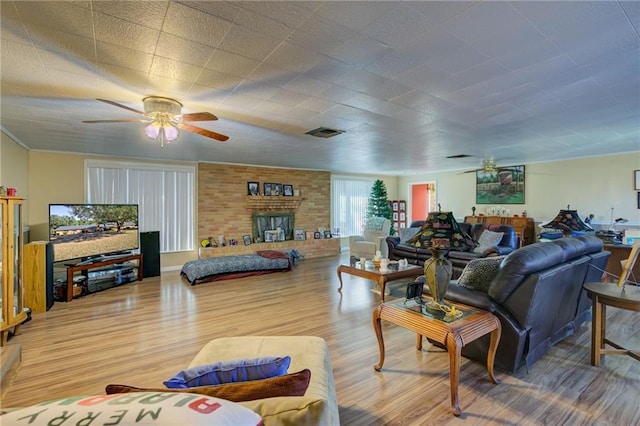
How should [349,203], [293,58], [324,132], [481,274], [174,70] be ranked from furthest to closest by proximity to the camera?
1. [349,203]
2. [324,132]
3. [481,274]
4. [174,70]
5. [293,58]

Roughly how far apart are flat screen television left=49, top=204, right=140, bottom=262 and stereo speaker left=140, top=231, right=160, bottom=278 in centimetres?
22

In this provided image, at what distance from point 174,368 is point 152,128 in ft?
7.07

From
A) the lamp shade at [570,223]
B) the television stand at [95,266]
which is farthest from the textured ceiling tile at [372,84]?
the television stand at [95,266]

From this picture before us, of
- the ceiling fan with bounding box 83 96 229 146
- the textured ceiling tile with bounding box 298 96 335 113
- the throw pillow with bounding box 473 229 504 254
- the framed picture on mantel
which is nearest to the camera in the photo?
the ceiling fan with bounding box 83 96 229 146

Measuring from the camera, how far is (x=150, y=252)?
578cm

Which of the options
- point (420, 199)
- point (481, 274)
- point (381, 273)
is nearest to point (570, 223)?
point (381, 273)

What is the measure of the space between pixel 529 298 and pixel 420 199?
29.2ft

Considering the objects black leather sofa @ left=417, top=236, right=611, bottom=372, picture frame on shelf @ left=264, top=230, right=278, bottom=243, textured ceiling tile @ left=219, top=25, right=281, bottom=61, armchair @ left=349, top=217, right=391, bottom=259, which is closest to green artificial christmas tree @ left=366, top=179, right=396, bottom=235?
armchair @ left=349, top=217, right=391, bottom=259

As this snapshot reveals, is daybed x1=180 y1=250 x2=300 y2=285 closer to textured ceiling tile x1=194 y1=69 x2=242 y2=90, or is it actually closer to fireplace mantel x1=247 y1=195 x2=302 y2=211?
fireplace mantel x1=247 y1=195 x2=302 y2=211

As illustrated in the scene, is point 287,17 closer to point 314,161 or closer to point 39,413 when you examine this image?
point 39,413

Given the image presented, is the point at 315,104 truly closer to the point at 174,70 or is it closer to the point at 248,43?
the point at 248,43

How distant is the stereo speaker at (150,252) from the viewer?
573cm

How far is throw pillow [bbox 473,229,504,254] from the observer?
547cm

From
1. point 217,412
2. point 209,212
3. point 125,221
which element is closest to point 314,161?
point 209,212
